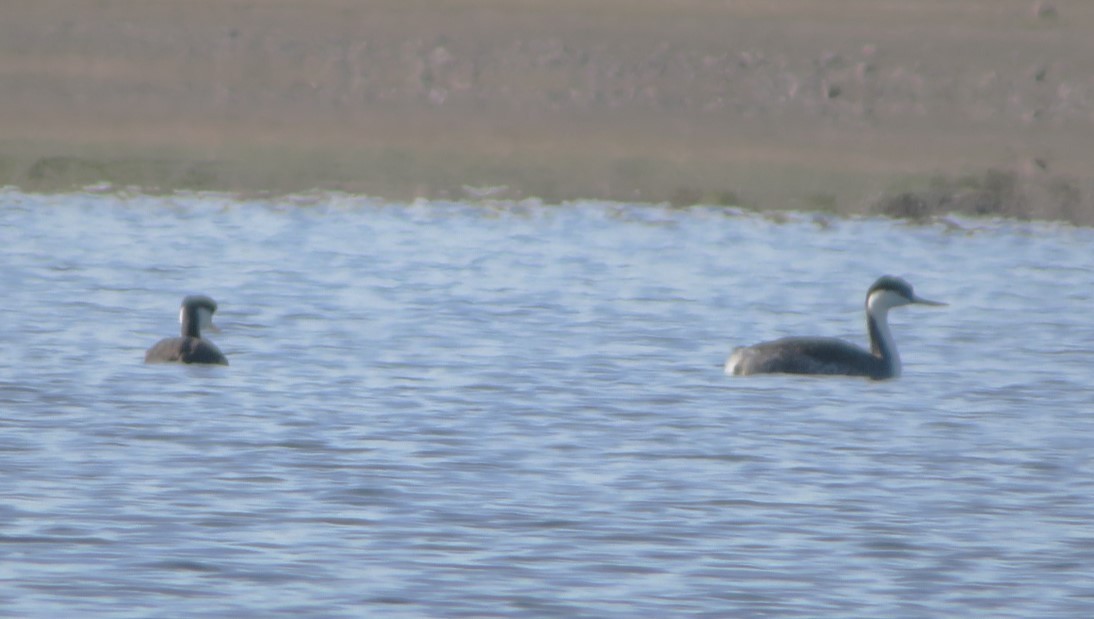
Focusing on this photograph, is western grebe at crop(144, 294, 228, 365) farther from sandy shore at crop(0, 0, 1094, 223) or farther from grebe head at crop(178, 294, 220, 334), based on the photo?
sandy shore at crop(0, 0, 1094, 223)

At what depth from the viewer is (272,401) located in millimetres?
12750

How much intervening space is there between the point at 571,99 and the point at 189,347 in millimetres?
21042

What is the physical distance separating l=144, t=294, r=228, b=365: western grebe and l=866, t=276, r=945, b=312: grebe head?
4135mm

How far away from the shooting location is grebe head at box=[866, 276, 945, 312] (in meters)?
15.1

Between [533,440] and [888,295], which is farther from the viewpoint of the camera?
[888,295]

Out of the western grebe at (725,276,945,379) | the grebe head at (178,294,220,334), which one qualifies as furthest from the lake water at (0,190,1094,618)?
the grebe head at (178,294,220,334)

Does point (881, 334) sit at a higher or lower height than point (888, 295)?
lower

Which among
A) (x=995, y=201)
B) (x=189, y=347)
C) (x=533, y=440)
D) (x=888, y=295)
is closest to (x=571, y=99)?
(x=995, y=201)

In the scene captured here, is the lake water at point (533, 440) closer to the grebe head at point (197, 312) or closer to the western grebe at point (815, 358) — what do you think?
the western grebe at point (815, 358)

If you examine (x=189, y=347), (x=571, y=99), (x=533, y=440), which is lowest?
(x=533, y=440)

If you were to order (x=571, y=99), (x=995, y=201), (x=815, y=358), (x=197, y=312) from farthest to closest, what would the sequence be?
(x=571, y=99) → (x=995, y=201) → (x=197, y=312) → (x=815, y=358)

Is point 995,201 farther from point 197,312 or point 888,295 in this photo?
point 197,312

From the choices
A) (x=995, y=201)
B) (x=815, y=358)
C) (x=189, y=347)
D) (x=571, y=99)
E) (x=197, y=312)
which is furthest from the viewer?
(x=571, y=99)

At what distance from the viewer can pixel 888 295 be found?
598 inches
